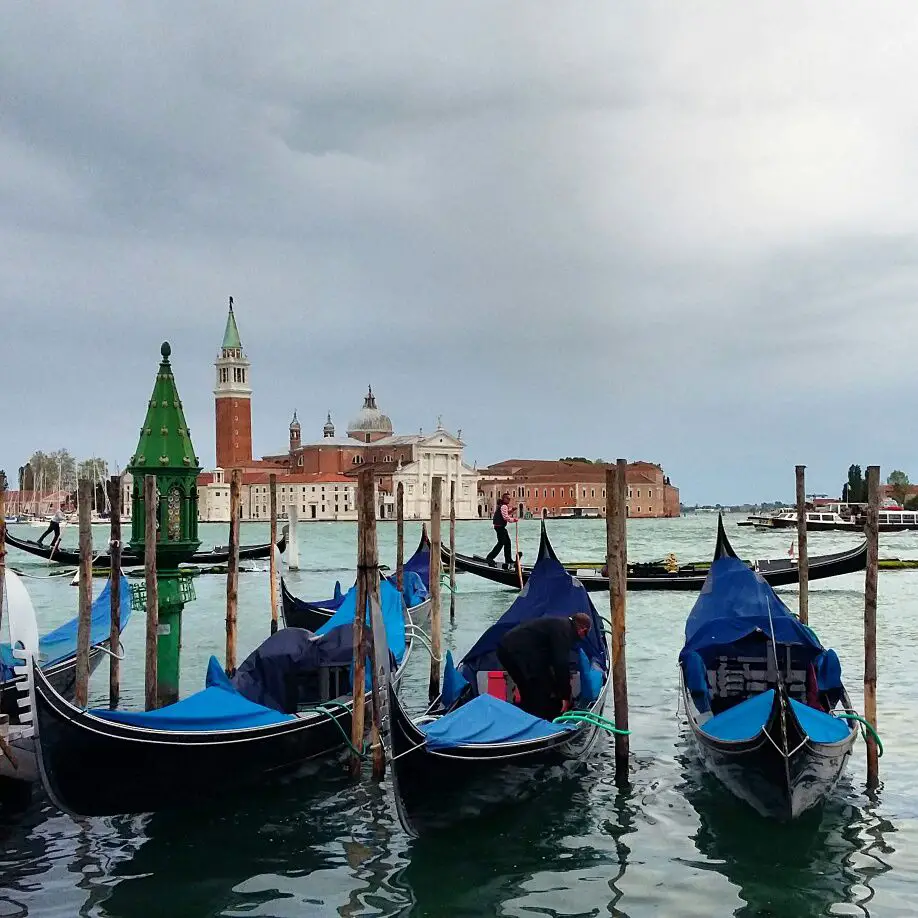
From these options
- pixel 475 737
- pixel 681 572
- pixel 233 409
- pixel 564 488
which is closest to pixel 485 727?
pixel 475 737

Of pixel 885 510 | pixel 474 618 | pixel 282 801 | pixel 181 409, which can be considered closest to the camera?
pixel 282 801

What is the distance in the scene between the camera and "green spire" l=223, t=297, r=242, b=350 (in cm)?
5666

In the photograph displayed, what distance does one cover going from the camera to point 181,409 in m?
5.70

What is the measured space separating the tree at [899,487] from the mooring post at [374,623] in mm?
57195

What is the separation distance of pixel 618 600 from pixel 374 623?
0.93 metres

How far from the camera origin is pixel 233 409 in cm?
5491

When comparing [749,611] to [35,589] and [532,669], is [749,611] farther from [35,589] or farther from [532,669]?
[35,589]

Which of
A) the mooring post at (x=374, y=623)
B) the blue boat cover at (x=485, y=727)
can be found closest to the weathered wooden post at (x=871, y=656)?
the blue boat cover at (x=485, y=727)

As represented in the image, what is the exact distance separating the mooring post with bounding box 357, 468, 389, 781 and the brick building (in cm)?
5499

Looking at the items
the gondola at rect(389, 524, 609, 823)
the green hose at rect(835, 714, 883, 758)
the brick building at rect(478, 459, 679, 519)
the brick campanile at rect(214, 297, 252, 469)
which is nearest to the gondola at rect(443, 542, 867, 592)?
the gondola at rect(389, 524, 609, 823)

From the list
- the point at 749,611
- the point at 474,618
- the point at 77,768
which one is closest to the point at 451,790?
the point at 77,768

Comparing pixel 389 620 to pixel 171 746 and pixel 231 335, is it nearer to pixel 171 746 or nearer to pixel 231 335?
pixel 171 746

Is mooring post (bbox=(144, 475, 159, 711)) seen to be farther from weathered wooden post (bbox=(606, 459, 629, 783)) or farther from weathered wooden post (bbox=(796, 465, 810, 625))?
weathered wooden post (bbox=(796, 465, 810, 625))

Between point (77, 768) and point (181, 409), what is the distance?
254 cm
